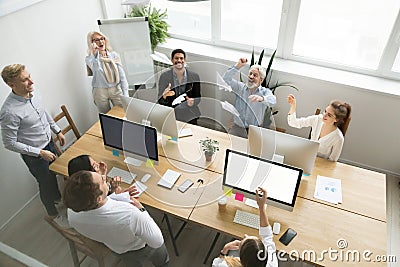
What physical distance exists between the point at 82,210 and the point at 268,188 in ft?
3.84

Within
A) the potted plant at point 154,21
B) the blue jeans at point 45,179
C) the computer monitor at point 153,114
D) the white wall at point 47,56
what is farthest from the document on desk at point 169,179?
the potted plant at point 154,21

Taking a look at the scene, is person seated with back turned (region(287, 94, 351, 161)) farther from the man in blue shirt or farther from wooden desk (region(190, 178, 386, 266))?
the man in blue shirt

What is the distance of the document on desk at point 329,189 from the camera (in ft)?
8.50

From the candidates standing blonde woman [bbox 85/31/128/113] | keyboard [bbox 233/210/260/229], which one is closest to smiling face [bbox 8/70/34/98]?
standing blonde woman [bbox 85/31/128/113]

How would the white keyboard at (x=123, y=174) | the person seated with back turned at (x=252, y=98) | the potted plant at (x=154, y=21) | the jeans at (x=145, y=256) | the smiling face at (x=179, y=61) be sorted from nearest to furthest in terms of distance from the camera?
the jeans at (x=145, y=256) < the white keyboard at (x=123, y=174) < the person seated with back turned at (x=252, y=98) < the smiling face at (x=179, y=61) < the potted plant at (x=154, y=21)

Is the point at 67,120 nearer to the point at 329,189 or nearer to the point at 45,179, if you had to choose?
the point at 45,179

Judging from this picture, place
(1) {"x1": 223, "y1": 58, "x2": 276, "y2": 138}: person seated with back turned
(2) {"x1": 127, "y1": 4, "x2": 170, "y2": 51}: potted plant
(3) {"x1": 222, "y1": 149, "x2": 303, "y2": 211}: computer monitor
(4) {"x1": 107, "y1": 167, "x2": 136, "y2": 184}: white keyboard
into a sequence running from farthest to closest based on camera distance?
(2) {"x1": 127, "y1": 4, "x2": 170, "y2": 51}: potted plant < (1) {"x1": 223, "y1": 58, "x2": 276, "y2": 138}: person seated with back turned < (4) {"x1": 107, "y1": 167, "x2": 136, "y2": 184}: white keyboard < (3) {"x1": 222, "y1": 149, "x2": 303, "y2": 211}: computer monitor

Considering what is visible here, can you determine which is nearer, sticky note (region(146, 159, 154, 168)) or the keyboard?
the keyboard

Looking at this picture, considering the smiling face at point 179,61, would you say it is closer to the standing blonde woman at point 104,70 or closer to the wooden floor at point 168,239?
the standing blonde woman at point 104,70

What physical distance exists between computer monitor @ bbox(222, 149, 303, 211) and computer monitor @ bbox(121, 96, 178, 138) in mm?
677

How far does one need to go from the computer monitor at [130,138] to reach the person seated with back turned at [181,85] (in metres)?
0.67

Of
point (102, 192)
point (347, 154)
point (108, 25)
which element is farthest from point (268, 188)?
point (108, 25)

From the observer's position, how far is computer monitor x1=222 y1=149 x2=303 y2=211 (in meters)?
2.29

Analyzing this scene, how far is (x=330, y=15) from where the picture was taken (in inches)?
137
